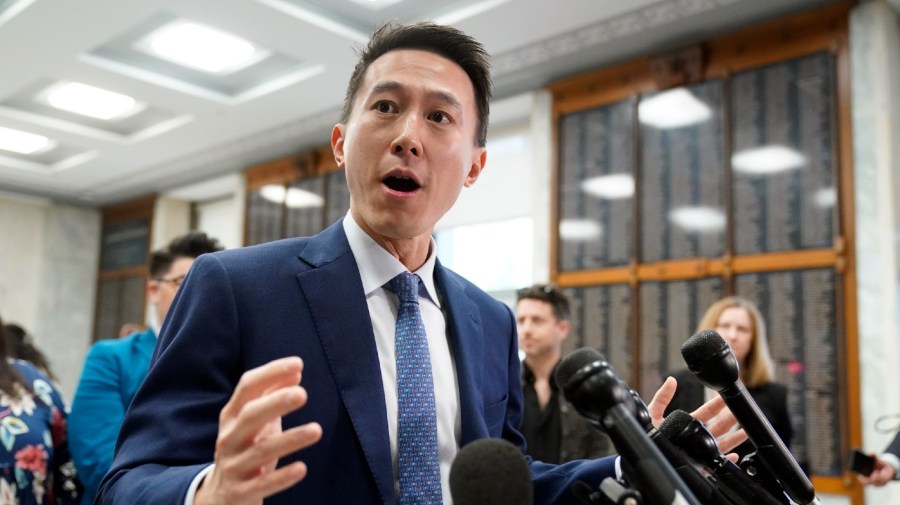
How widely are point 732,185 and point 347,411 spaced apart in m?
4.48

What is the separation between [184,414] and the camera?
1.03 metres

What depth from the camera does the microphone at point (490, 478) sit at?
740 mm

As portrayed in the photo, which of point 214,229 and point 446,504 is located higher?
point 214,229

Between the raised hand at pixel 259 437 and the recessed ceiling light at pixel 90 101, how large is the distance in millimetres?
6896

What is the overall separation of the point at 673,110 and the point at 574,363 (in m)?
4.91

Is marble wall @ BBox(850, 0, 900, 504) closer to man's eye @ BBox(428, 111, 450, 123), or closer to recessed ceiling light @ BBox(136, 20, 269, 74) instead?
man's eye @ BBox(428, 111, 450, 123)

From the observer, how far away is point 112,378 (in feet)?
9.43

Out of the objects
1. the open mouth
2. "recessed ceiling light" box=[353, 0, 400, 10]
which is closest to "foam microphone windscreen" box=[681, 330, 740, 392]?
the open mouth

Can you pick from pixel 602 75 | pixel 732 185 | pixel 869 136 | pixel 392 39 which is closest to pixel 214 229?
pixel 602 75

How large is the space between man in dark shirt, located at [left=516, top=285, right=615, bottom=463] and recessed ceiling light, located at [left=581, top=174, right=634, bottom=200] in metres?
1.94

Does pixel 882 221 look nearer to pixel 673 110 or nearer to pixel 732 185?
pixel 732 185

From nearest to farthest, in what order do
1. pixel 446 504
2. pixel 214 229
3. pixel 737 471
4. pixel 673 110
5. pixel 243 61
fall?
pixel 737 471
pixel 446 504
pixel 673 110
pixel 243 61
pixel 214 229

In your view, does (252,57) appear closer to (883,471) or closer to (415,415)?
(883,471)

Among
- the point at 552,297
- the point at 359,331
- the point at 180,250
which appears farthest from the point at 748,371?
the point at 359,331
